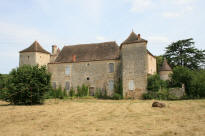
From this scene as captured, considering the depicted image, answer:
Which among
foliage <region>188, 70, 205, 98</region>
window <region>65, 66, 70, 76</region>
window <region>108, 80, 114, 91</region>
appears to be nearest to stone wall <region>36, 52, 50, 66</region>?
window <region>65, 66, 70, 76</region>

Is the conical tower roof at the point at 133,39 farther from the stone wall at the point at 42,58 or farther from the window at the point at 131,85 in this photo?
the stone wall at the point at 42,58

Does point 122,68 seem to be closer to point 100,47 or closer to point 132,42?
point 132,42

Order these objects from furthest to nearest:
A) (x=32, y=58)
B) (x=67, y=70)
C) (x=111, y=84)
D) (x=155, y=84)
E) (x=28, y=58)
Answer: (x=67, y=70)
(x=28, y=58)
(x=32, y=58)
(x=111, y=84)
(x=155, y=84)

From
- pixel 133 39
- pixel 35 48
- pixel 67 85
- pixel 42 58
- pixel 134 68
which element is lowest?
pixel 67 85

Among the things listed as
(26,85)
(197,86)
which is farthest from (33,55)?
(197,86)

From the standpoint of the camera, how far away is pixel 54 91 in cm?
2383

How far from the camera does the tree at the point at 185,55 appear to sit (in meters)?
30.4

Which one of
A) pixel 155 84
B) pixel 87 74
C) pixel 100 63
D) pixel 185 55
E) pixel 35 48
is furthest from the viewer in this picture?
pixel 185 55

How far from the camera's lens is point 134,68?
2056 centimetres

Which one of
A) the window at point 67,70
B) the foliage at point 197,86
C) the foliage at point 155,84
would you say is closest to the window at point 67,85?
the window at point 67,70

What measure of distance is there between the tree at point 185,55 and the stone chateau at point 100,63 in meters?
10.8

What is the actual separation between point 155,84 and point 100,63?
7956 mm

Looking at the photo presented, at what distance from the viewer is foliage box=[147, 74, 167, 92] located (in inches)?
762

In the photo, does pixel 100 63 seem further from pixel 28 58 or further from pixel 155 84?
pixel 28 58
